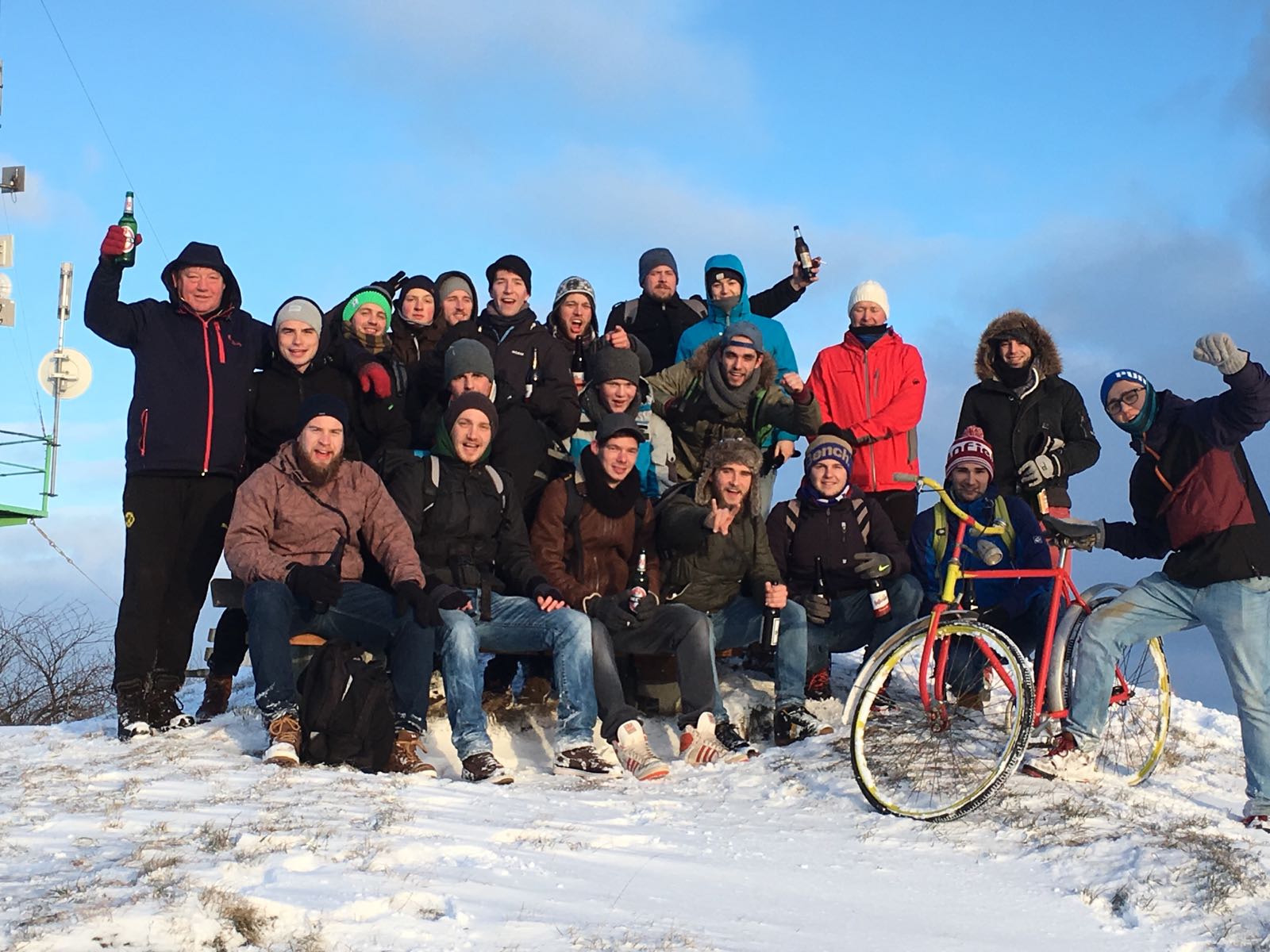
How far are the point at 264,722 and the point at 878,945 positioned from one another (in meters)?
3.95

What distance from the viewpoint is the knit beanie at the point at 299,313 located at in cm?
771

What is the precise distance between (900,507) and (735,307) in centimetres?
208

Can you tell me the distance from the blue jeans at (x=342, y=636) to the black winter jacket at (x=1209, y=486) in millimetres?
4258

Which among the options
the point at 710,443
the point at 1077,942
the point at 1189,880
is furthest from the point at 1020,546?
the point at 1077,942

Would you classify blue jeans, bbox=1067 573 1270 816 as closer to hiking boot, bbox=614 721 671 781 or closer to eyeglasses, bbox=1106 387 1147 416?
eyeglasses, bbox=1106 387 1147 416

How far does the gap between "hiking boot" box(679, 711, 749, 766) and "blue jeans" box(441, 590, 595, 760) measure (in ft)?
2.14

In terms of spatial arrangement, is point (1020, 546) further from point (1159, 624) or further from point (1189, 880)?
point (1189, 880)

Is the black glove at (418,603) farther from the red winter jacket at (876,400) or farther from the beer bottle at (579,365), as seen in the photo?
the red winter jacket at (876,400)

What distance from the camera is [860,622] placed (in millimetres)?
7984

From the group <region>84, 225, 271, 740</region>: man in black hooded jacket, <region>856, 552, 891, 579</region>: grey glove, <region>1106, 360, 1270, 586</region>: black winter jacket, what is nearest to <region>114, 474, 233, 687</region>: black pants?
<region>84, 225, 271, 740</region>: man in black hooded jacket

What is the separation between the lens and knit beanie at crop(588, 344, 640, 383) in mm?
8297

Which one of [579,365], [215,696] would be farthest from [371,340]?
[215,696]

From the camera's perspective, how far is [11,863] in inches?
165

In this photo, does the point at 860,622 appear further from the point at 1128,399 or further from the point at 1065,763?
the point at 1128,399
